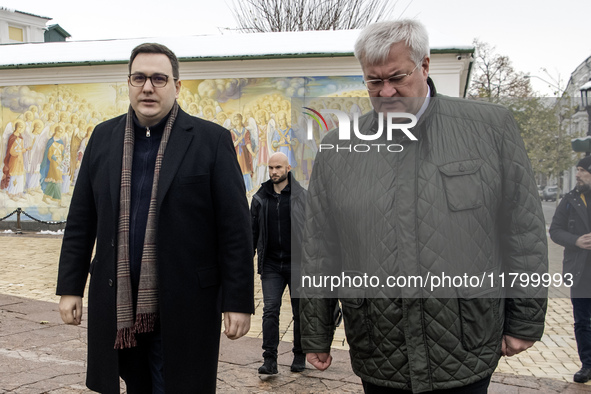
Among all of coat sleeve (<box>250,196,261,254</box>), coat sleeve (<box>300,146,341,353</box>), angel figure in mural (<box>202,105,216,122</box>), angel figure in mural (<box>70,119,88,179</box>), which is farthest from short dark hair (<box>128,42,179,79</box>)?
angel figure in mural (<box>70,119,88,179</box>)

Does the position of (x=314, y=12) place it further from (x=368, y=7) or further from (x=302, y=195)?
(x=302, y=195)

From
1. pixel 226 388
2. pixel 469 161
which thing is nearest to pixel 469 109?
pixel 469 161

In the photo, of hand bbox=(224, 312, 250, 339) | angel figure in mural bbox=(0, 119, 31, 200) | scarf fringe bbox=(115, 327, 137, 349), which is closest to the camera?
scarf fringe bbox=(115, 327, 137, 349)

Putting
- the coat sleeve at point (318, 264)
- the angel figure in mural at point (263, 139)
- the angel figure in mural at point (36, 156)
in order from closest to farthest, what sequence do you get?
the coat sleeve at point (318, 264), the angel figure in mural at point (263, 139), the angel figure in mural at point (36, 156)

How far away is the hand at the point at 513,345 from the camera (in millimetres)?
2314

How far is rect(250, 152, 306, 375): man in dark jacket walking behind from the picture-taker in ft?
18.6

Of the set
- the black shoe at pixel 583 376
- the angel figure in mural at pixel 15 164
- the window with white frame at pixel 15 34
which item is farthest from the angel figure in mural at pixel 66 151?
the window with white frame at pixel 15 34

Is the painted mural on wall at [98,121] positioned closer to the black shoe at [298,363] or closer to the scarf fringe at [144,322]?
the black shoe at [298,363]

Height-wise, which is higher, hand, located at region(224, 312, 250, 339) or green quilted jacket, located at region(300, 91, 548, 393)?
green quilted jacket, located at region(300, 91, 548, 393)

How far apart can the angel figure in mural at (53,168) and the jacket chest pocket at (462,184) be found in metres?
15.4

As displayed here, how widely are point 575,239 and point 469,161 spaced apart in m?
3.92

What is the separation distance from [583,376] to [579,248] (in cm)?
108

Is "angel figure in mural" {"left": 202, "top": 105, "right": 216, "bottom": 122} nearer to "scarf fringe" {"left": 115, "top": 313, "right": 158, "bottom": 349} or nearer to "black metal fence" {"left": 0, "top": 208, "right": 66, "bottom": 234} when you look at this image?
"black metal fence" {"left": 0, "top": 208, "right": 66, "bottom": 234}

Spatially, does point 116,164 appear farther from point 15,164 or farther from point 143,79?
point 15,164
